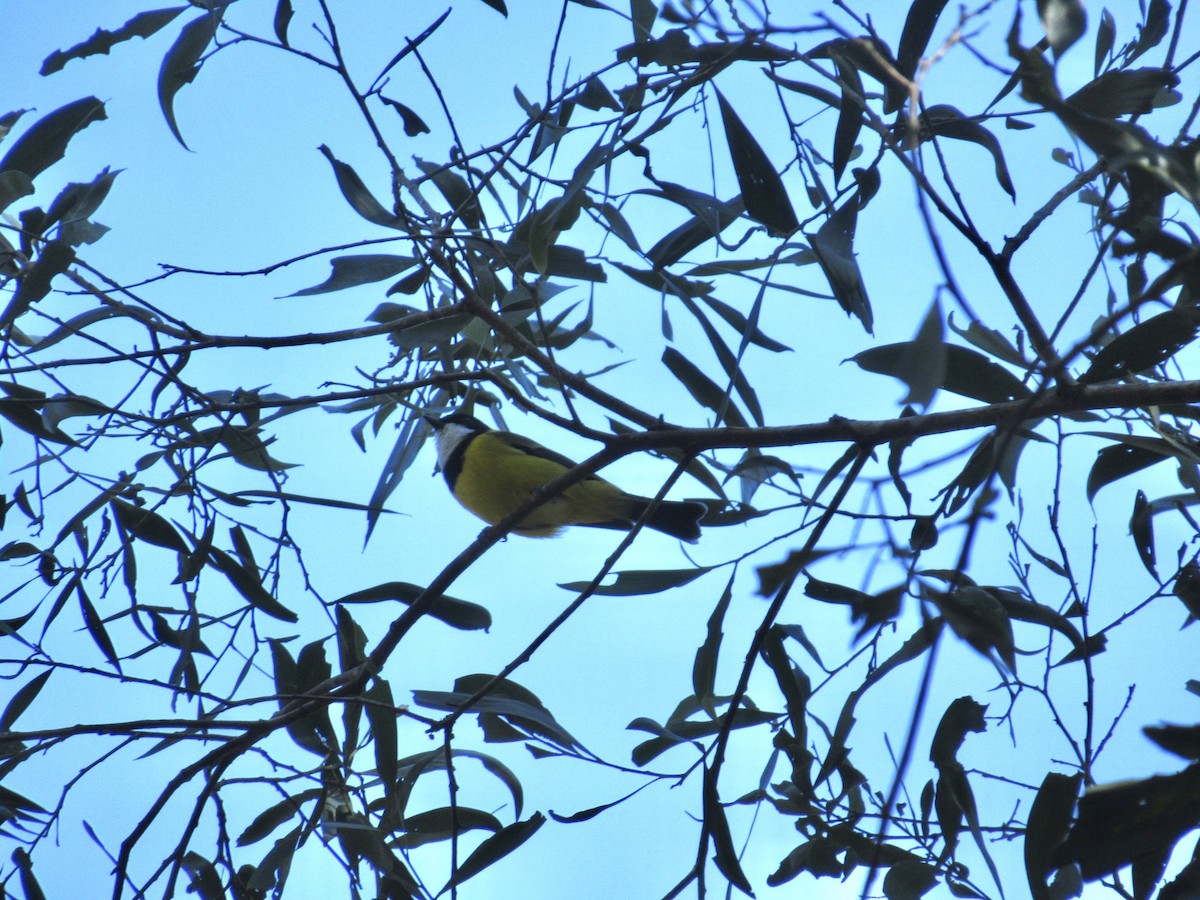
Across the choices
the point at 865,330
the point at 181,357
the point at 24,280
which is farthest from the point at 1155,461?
the point at 24,280

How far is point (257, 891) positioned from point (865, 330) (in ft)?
4.97

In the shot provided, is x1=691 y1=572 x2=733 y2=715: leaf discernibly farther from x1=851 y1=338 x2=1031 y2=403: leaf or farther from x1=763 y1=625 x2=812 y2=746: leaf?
x1=851 y1=338 x2=1031 y2=403: leaf

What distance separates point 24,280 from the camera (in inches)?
76.7

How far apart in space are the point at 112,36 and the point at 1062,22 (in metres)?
1.79

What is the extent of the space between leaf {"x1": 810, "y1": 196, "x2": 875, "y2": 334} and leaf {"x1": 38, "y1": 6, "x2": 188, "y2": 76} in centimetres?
132

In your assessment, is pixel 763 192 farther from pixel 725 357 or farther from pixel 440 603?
pixel 440 603

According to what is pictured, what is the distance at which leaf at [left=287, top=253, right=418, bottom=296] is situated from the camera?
2.05 meters

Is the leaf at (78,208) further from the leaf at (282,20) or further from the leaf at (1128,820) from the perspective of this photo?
the leaf at (1128,820)

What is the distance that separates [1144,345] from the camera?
4.94 feet

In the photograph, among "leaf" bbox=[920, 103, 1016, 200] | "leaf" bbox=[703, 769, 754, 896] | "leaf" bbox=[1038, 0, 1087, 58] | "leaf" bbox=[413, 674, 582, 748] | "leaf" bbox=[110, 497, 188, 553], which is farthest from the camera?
"leaf" bbox=[110, 497, 188, 553]

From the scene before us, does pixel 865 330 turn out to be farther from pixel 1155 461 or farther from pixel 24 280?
pixel 24 280

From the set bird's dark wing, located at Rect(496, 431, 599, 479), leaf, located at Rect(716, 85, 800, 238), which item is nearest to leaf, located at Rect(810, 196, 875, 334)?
leaf, located at Rect(716, 85, 800, 238)

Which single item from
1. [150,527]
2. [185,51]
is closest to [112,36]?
[185,51]

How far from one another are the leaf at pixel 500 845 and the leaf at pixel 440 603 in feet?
1.52
